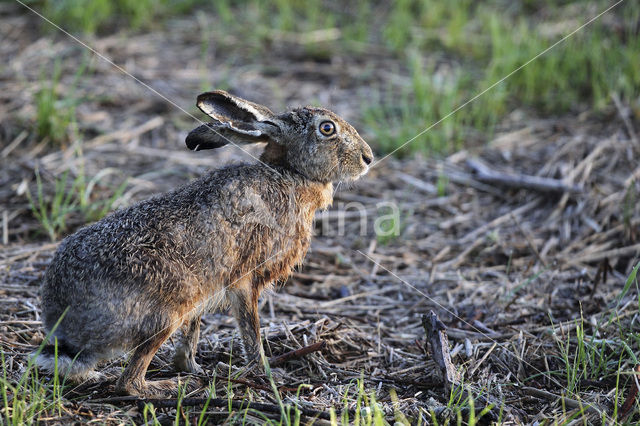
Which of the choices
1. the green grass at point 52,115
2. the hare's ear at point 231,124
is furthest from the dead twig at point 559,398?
the green grass at point 52,115

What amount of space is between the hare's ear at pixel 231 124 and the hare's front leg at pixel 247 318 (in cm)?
83

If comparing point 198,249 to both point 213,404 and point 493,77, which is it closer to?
point 213,404

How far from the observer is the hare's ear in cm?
389

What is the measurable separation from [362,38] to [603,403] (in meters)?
5.81

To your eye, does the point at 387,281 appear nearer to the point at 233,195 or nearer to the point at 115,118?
the point at 233,195

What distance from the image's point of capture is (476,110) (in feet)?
23.0

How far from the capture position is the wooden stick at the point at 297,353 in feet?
12.9

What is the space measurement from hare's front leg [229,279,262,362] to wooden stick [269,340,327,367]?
0.47 feet

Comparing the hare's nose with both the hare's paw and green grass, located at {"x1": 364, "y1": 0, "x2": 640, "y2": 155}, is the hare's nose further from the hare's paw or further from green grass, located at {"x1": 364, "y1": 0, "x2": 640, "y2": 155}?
green grass, located at {"x1": 364, "y1": 0, "x2": 640, "y2": 155}

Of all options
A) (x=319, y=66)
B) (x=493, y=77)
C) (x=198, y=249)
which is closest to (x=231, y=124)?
(x=198, y=249)

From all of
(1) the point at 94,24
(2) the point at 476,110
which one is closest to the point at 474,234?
(2) the point at 476,110

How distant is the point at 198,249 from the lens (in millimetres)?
3646

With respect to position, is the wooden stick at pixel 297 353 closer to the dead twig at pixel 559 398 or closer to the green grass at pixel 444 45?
the dead twig at pixel 559 398

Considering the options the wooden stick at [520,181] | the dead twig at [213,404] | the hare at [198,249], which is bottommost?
the dead twig at [213,404]
